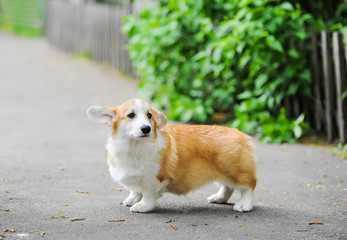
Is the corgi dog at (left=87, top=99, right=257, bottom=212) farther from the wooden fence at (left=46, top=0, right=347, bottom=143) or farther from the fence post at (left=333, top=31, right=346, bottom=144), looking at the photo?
the wooden fence at (left=46, top=0, right=347, bottom=143)

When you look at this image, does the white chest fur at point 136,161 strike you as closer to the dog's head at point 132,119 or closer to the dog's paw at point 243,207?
the dog's head at point 132,119

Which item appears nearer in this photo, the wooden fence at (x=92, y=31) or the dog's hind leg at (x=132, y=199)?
the dog's hind leg at (x=132, y=199)

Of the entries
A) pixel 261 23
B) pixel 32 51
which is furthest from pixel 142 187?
pixel 32 51

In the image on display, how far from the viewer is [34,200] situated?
487 cm

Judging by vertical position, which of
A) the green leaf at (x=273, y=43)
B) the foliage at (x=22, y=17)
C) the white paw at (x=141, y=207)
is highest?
the green leaf at (x=273, y=43)

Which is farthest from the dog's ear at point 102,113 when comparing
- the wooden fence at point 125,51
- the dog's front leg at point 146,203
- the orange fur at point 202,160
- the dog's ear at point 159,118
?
the wooden fence at point 125,51

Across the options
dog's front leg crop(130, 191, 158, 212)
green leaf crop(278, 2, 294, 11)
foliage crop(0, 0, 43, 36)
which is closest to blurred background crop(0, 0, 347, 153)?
green leaf crop(278, 2, 294, 11)

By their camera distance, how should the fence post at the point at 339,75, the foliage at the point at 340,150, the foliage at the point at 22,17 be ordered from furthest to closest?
the foliage at the point at 22,17 < the fence post at the point at 339,75 < the foliage at the point at 340,150

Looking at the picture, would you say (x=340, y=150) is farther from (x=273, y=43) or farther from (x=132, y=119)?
(x=132, y=119)

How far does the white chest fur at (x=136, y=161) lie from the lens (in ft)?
14.6

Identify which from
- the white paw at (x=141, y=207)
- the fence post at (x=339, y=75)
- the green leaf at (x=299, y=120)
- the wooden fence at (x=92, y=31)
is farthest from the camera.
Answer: the wooden fence at (x=92, y=31)

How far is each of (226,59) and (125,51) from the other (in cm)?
636

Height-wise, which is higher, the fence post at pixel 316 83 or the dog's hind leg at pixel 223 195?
the fence post at pixel 316 83

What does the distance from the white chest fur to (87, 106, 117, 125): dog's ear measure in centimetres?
18
